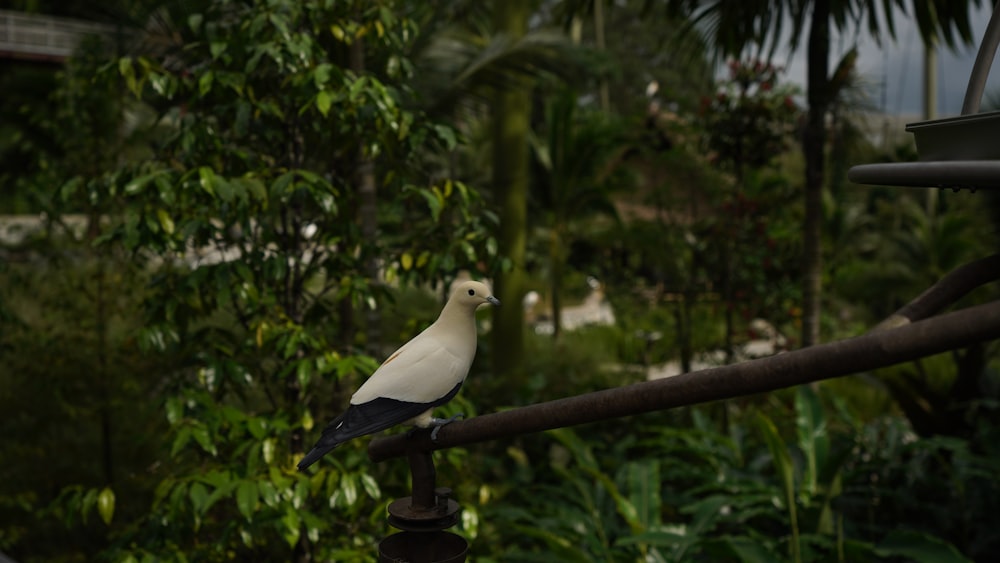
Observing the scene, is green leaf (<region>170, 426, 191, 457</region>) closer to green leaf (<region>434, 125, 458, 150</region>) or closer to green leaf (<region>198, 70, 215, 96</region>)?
green leaf (<region>198, 70, 215, 96</region>)

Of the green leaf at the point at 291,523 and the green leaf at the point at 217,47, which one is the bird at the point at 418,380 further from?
the green leaf at the point at 217,47

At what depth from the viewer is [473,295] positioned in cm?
111

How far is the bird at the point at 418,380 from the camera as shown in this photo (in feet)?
3.73

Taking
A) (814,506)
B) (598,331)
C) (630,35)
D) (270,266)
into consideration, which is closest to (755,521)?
(814,506)

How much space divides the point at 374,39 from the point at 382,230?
100 cm

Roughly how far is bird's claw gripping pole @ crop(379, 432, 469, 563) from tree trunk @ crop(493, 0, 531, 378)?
6.52 m

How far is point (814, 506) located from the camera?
168 inches

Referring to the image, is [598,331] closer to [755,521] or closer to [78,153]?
[755,521]

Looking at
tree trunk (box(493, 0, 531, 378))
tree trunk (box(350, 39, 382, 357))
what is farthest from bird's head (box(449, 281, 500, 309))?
tree trunk (box(493, 0, 531, 378))

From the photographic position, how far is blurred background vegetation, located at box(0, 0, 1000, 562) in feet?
9.77

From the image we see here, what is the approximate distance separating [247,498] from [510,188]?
5.72m

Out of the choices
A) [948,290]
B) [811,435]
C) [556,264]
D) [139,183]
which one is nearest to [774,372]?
[948,290]

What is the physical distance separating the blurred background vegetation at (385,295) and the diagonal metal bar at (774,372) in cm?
185

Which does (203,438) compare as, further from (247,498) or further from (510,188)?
Answer: (510,188)
